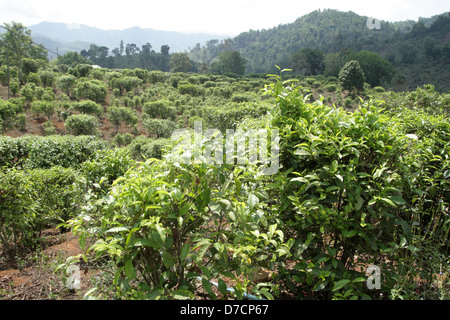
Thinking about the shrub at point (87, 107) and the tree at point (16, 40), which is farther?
the tree at point (16, 40)

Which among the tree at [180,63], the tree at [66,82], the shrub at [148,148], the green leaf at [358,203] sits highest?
the tree at [180,63]

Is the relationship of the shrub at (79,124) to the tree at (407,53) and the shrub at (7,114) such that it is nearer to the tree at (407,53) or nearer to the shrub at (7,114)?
the shrub at (7,114)

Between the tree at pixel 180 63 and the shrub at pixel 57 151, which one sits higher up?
the tree at pixel 180 63

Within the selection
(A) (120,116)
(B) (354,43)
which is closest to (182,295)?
(A) (120,116)

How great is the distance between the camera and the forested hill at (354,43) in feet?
148

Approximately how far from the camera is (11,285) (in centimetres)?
231

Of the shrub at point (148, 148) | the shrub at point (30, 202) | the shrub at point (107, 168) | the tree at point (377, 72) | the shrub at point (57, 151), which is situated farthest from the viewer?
the tree at point (377, 72)

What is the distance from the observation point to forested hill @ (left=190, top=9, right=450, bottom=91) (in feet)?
148

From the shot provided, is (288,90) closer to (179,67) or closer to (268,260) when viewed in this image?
(268,260)

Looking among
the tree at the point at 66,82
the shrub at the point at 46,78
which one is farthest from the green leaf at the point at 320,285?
the shrub at the point at 46,78

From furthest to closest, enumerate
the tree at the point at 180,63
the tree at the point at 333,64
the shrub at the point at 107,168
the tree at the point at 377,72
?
the tree at the point at 180,63 → the tree at the point at 333,64 → the tree at the point at 377,72 → the shrub at the point at 107,168

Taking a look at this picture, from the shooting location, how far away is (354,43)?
226ft

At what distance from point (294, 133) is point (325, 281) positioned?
85cm
